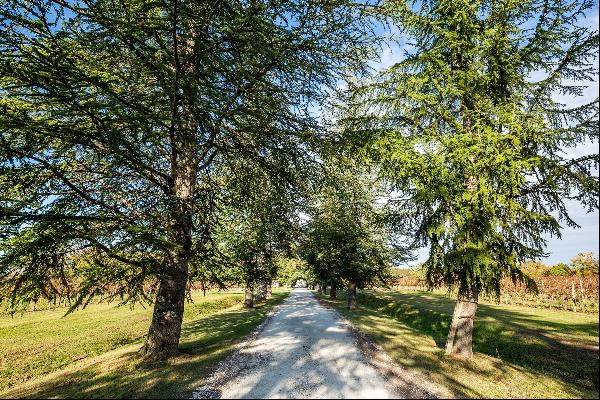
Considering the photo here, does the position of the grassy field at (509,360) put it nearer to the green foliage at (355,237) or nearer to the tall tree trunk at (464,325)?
the tall tree trunk at (464,325)

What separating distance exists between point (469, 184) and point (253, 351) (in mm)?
7805

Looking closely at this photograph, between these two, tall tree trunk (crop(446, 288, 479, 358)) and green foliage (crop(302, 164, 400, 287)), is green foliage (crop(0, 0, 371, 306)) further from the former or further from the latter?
green foliage (crop(302, 164, 400, 287))

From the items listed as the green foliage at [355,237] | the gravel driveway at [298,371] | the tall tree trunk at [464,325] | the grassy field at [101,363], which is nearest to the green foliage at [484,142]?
the tall tree trunk at [464,325]

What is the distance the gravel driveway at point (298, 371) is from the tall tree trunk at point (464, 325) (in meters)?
2.77

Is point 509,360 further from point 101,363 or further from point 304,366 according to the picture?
point 101,363

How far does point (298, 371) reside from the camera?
7156mm

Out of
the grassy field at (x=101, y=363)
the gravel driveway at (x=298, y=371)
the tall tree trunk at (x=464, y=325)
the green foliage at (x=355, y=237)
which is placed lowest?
the grassy field at (x=101, y=363)

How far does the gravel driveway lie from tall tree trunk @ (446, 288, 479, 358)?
2.77 m

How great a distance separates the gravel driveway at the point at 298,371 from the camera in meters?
5.89

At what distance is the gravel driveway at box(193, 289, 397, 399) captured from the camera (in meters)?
5.89

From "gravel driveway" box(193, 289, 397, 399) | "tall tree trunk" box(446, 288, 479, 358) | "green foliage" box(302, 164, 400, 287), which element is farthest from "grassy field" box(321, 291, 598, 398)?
"green foliage" box(302, 164, 400, 287)

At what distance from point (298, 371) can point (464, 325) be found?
5019mm

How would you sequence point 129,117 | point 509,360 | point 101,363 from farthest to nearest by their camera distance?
point 509,360
point 101,363
point 129,117

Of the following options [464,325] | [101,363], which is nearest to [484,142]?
[464,325]
